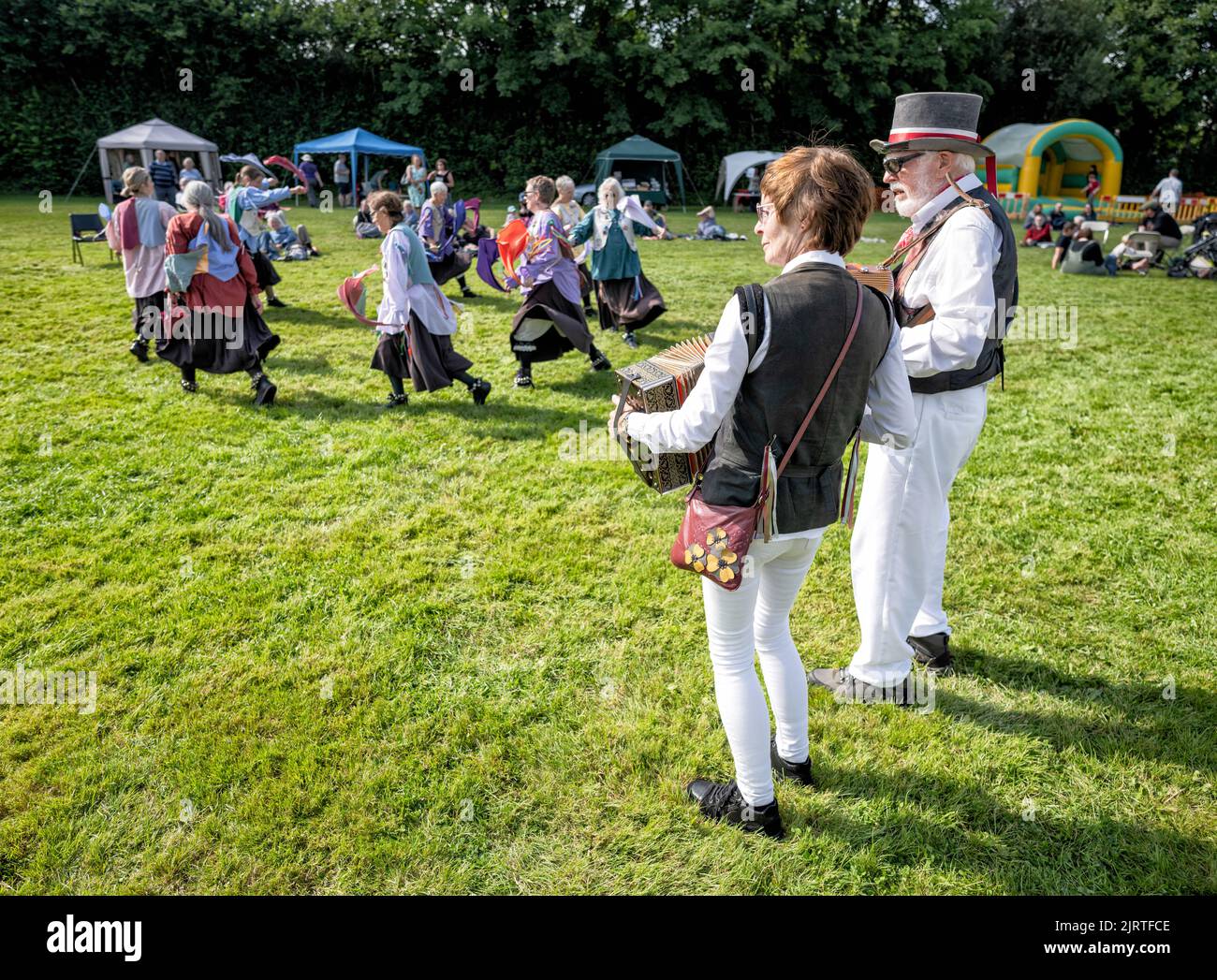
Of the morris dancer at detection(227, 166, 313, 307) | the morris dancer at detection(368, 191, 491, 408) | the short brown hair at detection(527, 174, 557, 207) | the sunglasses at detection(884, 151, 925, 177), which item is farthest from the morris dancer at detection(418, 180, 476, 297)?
the sunglasses at detection(884, 151, 925, 177)

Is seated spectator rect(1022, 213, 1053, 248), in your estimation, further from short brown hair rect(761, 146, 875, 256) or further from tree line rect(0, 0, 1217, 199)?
short brown hair rect(761, 146, 875, 256)

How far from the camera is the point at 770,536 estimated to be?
7.14ft

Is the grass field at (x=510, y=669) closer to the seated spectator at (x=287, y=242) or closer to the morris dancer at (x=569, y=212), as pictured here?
the morris dancer at (x=569, y=212)

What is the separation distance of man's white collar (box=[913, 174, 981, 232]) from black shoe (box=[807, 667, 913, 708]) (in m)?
1.86

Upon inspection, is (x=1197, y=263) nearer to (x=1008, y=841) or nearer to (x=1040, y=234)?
(x=1040, y=234)

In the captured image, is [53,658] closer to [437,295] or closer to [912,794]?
[912,794]

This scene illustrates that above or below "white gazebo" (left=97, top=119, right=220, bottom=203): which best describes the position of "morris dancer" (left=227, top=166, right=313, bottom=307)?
below

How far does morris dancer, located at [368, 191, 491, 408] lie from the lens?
6371 mm

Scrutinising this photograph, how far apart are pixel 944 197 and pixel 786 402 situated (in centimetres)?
136

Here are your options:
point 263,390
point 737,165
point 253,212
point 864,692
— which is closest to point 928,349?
point 864,692

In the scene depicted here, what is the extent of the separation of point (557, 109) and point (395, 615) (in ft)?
96.9

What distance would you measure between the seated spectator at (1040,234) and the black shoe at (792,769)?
19.7 m

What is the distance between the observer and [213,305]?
6840 millimetres
